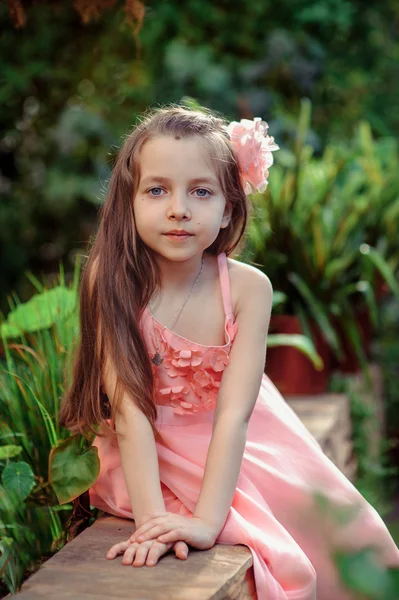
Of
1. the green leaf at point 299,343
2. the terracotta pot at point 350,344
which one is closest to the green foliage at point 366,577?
the green leaf at point 299,343

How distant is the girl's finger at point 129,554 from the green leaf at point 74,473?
0.32 metres

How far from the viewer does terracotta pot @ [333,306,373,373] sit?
400 cm

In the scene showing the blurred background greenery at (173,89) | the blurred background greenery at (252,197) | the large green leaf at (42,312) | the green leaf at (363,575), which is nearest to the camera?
the green leaf at (363,575)

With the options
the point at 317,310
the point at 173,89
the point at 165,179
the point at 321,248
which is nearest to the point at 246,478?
the point at 165,179

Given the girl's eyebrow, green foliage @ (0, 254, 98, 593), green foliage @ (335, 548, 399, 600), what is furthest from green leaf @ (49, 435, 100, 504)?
green foliage @ (335, 548, 399, 600)

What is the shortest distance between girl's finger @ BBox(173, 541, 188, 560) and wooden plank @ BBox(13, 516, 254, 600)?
0.01 meters

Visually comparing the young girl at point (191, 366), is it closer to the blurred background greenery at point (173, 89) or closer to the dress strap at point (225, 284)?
the dress strap at point (225, 284)

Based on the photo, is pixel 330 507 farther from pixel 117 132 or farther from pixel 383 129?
pixel 383 129

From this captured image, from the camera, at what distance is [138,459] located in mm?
1909

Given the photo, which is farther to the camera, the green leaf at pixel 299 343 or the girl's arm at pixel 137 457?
the green leaf at pixel 299 343

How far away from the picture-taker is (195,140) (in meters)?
1.96

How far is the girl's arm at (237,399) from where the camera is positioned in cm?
186

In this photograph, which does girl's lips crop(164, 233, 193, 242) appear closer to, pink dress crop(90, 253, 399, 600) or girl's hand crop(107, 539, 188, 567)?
pink dress crop(90, 253, 399, 600)

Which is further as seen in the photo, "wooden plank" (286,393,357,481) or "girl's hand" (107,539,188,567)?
"wooden plank" (286,393,357,481)
